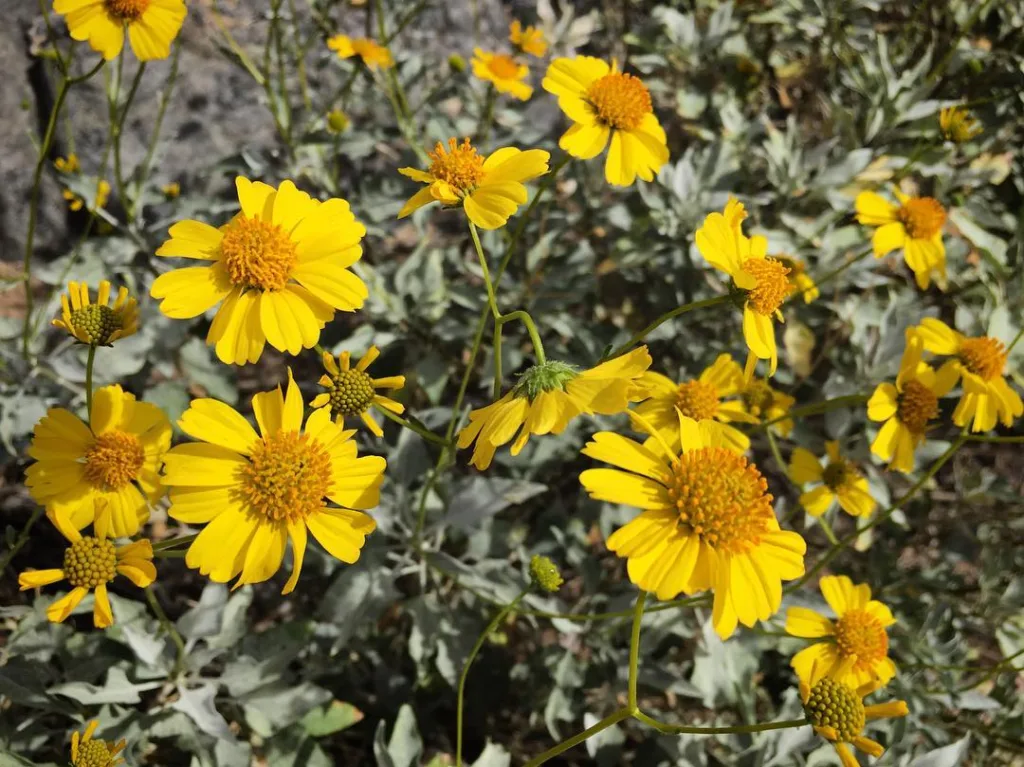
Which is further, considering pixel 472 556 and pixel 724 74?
pixel 724 74

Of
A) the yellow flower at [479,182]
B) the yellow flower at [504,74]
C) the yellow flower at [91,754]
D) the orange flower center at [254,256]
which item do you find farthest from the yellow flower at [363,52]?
the yellow flower at [91,754]

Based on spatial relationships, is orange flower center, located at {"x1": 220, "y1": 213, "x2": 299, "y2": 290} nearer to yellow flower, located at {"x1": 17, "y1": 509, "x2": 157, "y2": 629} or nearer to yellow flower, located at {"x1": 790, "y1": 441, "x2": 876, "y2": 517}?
yellow flower, located at {"x1": 17, "y1": 509, "x2": 157, "y2": 629}

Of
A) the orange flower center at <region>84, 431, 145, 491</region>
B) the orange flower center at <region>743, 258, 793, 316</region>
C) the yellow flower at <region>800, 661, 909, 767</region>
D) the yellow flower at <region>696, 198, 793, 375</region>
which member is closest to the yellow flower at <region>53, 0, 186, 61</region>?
the orange flower center at <region>84, 431, 145, 491</region>

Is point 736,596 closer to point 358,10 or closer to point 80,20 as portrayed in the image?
point 80,20

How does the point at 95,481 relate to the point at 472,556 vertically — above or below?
above

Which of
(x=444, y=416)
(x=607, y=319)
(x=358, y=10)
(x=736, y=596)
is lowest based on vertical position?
(x=607, y=319)

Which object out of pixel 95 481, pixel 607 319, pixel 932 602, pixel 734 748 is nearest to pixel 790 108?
pixel 607 319

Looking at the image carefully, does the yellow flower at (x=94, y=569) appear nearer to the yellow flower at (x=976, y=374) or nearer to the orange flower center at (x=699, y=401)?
the orange flower center at (x=699, y=401)
